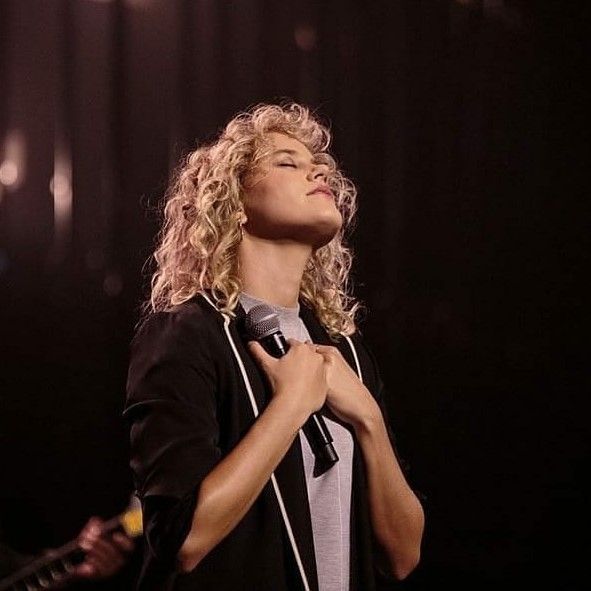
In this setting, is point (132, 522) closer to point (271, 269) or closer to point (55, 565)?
point (55, 565)

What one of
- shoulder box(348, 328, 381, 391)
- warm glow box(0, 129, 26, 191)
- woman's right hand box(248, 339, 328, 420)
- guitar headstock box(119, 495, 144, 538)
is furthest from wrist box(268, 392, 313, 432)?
warm glow box(0, 129, 26, 191)

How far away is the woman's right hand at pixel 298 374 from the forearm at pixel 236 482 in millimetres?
40

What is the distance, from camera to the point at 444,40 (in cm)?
231

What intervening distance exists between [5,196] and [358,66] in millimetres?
1026

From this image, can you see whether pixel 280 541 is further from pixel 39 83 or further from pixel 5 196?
pixel 39 83

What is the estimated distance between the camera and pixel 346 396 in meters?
1.38

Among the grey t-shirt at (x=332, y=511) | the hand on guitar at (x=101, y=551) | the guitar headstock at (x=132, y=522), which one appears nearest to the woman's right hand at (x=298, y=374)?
the grey t-shirt at (x=332, y=511)

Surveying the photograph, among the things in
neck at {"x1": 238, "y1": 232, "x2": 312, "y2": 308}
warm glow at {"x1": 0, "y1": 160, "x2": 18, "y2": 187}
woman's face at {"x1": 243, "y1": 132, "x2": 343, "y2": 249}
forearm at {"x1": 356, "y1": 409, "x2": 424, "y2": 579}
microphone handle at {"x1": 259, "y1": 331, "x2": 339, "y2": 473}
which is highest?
warm glow at {"x1": 0, "y1": 160, "x2": 18, "y2": 187}

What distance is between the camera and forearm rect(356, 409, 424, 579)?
4.58ft

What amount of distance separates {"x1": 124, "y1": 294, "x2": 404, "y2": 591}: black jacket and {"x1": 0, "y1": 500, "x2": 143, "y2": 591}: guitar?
0.47m

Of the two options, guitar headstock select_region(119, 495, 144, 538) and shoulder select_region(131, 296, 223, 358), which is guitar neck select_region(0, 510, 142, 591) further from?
shoulder select_region(131, 296, 223, 358)

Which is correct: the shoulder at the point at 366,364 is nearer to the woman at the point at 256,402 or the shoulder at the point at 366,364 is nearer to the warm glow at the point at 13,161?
the woman at the point at 256,402

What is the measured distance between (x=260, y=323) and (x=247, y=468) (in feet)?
0.92

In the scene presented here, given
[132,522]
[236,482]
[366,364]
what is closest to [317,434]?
[236,482]
